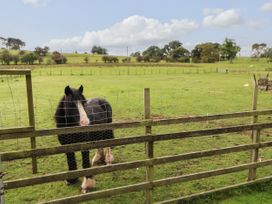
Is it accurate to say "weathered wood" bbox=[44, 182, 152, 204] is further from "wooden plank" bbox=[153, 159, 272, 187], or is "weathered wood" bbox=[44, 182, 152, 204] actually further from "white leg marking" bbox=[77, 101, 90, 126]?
"white leg marking" bbox=[77, 101, 90, 126]

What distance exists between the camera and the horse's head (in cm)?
554

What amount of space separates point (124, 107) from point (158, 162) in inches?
459

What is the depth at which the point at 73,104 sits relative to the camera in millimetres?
5746

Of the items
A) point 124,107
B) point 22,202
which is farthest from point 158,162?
point 124,107

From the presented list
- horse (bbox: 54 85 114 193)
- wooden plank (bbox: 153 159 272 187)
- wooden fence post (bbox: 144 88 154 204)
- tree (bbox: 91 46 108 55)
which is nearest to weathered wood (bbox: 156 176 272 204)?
wooden plank (bbox: 153 159 272 187)

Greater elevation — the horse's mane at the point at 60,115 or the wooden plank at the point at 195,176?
the horse's mane at the point at 60,115

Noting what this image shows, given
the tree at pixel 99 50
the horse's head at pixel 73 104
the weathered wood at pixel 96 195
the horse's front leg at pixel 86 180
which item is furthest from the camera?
the tree at pixel 99 50

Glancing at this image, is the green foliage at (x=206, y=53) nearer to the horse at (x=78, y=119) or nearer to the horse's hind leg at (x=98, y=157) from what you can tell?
the horse's hind leg at (x=98, y=157)

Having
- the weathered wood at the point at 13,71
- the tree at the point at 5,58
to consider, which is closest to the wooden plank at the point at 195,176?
the weathered wood at the point at 13,71

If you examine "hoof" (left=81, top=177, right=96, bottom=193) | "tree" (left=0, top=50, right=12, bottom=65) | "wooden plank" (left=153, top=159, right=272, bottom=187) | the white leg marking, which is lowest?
"hoof" (left=81, top=177, right=96, bottom=193)

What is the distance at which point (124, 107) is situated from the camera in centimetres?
1644

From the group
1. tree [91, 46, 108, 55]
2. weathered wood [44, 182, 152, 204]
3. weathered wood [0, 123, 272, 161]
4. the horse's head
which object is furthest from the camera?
tree [91, 46, 108, 55]

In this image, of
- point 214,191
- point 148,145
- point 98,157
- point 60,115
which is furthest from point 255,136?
point 60,115

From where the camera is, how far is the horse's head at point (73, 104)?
554cm
